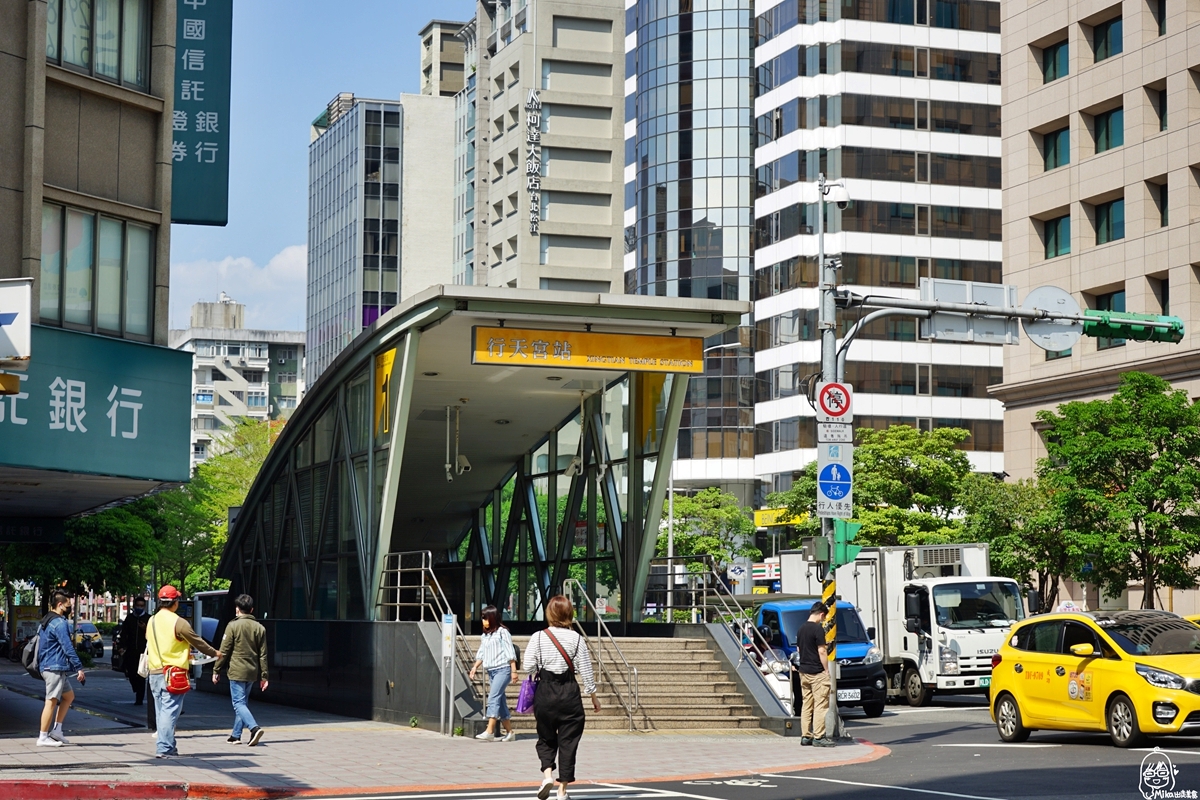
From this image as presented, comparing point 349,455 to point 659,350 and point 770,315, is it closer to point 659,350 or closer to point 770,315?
point 659,350

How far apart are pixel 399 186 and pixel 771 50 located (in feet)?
164

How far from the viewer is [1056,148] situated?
5312cm

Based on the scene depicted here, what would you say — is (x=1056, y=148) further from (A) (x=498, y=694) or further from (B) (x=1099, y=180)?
(A) (x=498, y=694)

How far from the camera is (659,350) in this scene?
24312mm

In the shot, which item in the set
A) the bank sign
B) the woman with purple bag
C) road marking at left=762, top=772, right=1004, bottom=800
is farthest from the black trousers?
the bank sign

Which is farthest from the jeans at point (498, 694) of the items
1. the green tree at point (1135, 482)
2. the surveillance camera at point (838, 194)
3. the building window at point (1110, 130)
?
the building window at point (1110, 130)

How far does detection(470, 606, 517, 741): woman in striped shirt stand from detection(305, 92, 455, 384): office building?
10210 cm

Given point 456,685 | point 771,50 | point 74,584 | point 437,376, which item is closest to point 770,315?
point 771,50

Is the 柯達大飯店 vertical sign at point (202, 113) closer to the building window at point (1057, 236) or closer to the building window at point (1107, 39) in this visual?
the building window at point (1107, 39)

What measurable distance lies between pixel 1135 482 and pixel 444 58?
102663mm

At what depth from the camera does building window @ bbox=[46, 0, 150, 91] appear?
21188mm

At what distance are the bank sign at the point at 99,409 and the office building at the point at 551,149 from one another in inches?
2884

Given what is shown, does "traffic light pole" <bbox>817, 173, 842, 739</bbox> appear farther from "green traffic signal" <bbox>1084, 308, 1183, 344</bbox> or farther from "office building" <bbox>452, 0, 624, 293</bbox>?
"office building" <bbox>452, 0, 624, 293</bbox>

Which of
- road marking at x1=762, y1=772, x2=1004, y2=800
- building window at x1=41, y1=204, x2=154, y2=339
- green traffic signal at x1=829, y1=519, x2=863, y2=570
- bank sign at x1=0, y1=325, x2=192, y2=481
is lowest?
road marking at x1=762, y1=772, x2=1004, y2=800
